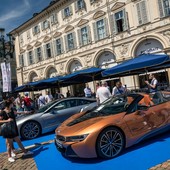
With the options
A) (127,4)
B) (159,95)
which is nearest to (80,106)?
(159,95)

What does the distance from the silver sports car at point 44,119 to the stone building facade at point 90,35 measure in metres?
12.7

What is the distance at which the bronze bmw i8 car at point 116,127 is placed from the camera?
18.7 ft

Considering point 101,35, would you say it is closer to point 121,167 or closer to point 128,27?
point 128,27

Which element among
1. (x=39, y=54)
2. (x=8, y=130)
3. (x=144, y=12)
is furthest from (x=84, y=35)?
(x=8, y=130)

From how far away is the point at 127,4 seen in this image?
23266 millimetres

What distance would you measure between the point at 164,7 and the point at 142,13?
214 centimetres

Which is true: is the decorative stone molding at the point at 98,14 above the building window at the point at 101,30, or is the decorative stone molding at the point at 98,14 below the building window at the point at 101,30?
above

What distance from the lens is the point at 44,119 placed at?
10.1m

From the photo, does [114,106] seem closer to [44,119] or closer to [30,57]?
[44,119]

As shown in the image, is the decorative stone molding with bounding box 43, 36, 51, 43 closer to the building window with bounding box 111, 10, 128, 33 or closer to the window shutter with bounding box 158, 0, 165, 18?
the building window with bounding box 111, 10, 128, 33

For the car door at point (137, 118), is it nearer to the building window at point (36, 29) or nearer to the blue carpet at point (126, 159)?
the blue carpet at point (126, 159)

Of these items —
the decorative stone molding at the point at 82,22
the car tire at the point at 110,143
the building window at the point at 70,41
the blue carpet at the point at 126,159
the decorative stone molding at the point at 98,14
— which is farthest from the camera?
the building window at the point at 70,41

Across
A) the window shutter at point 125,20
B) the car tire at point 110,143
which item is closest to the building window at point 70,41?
the window shutter at point 125,20

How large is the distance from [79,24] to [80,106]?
61.4 feet
